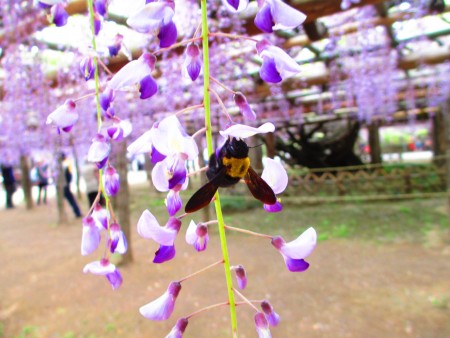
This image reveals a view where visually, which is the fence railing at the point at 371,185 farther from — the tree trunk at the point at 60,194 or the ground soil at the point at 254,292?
the tree trunk at the point at 60,194

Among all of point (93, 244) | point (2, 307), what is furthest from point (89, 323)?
point (93, 244)

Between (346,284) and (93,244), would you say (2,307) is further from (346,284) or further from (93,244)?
(93,244)

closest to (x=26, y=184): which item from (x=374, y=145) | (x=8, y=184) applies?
(x=8, y=184)

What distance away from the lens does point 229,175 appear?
42cm

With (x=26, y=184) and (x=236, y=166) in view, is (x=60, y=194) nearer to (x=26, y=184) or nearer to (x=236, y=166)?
(x=26, y=184)

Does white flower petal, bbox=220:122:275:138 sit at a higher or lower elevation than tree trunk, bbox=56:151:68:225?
higher

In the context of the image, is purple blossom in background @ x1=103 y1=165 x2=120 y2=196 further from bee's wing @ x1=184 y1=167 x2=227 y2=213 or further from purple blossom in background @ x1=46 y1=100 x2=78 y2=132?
bee's wing @ x1=184 y1=167 x2=227 y2=213

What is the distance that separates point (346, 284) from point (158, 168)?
3.67m

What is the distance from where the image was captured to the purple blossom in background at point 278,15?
414 mm

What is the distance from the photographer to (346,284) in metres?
3.72

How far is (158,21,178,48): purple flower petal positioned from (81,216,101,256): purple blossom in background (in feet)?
1.05

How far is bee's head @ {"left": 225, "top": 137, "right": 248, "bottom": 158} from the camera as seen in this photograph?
0.39 metres

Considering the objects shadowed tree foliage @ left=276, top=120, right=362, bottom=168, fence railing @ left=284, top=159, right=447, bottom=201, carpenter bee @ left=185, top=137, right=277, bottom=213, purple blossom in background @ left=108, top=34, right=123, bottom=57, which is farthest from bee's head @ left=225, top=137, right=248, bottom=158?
shadowed tree foliage @ left=276, top=120, right=362, bottom=168

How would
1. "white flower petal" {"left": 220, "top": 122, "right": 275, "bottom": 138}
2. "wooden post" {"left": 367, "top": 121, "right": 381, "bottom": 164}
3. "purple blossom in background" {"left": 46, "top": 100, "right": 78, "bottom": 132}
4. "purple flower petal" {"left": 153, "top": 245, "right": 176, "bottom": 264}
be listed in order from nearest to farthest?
"white flower petal" {"left": 220, "top": 122, "right": 275, "bottom": 138}
"purple flower petal" {"left": 153, "top": 245, "right": 176, "bottom": 264}
"purple blossom in background" {"left": 46, "top": 100, "right": 78, "bottom": 132}
"wooden post" {"left": 367, "top": 121, "right": 381, "bottom": 164}
